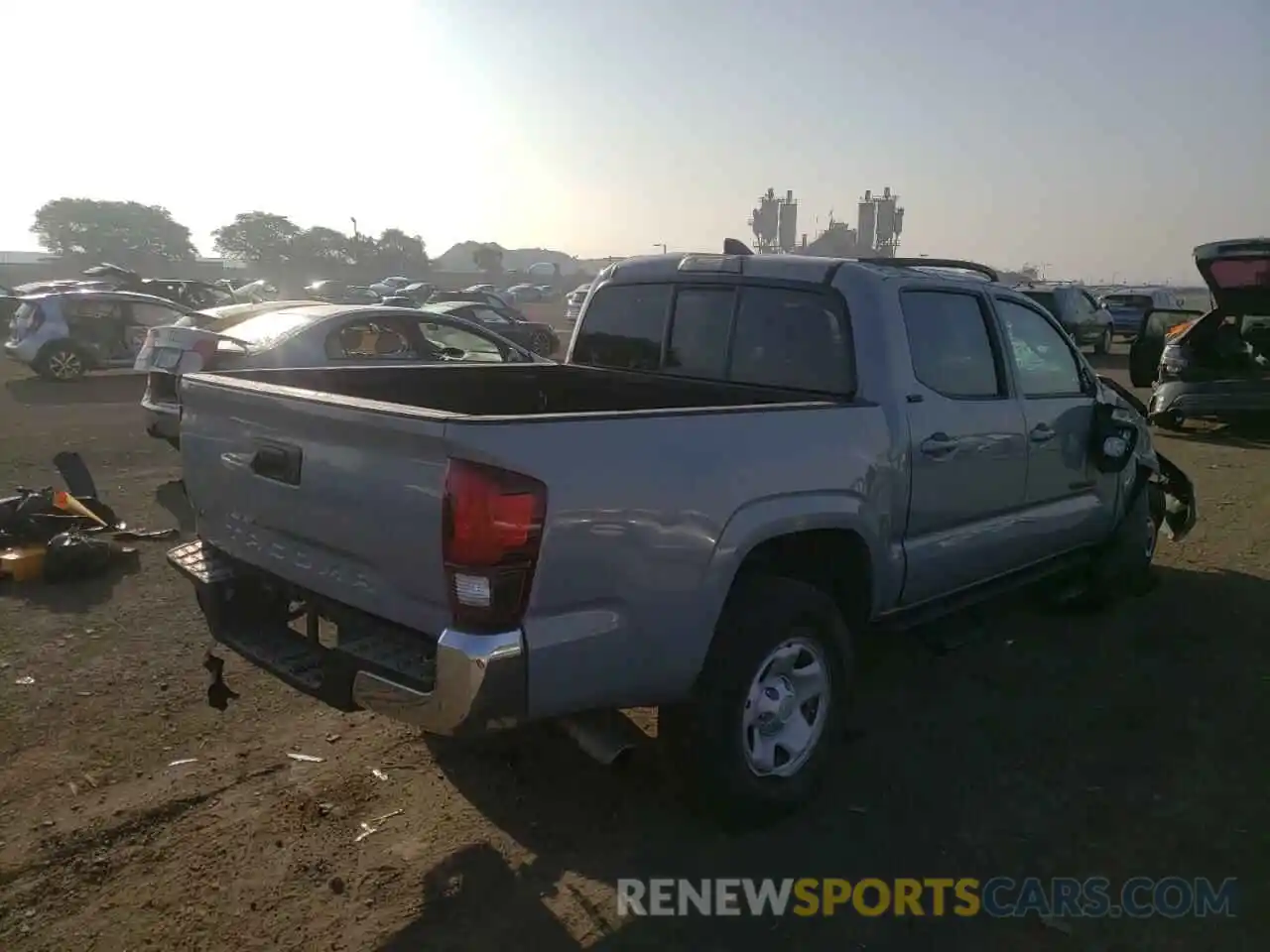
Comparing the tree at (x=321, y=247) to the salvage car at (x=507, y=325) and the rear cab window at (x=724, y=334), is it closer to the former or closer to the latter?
the salvage car at (x=507, y=325)

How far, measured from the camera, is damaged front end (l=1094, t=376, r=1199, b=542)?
5160 millimetres

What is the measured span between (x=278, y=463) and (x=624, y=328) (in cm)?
222

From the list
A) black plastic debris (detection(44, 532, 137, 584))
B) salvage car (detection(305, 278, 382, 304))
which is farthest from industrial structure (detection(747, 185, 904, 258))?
salvage car (detection(305, 278, 382, 304))

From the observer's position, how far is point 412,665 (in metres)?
2.68

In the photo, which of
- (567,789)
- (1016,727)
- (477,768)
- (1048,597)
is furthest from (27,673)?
(1048,597)

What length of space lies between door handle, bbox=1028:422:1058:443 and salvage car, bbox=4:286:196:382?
47.9 ft

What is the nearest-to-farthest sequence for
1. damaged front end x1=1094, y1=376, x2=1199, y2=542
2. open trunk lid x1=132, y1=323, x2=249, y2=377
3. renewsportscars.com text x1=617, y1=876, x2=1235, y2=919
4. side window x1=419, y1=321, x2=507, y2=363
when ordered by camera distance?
renewsportscars.com text x1=617, y1=876, x2=1235, y2=919
damaged front end x1=1094, y1=376, x2=1199, y2=542
open trunk lid x1=132, y1=323, x2=249, y2=377
side window x1=419, y1=321, x2=507, y2=363

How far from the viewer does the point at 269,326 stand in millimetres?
8688

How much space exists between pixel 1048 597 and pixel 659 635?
11.5 ft

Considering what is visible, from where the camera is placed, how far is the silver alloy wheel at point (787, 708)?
321 cm

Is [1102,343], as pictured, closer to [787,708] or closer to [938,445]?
[938,445]

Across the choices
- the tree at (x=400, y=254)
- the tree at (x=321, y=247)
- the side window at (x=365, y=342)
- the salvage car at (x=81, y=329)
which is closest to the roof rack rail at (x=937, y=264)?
the side window at (x=365, y=342)

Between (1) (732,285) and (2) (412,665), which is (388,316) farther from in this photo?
(2) (412,665)

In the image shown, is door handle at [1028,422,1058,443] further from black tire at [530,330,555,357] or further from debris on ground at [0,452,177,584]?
black tire at [530,330,555,357]
